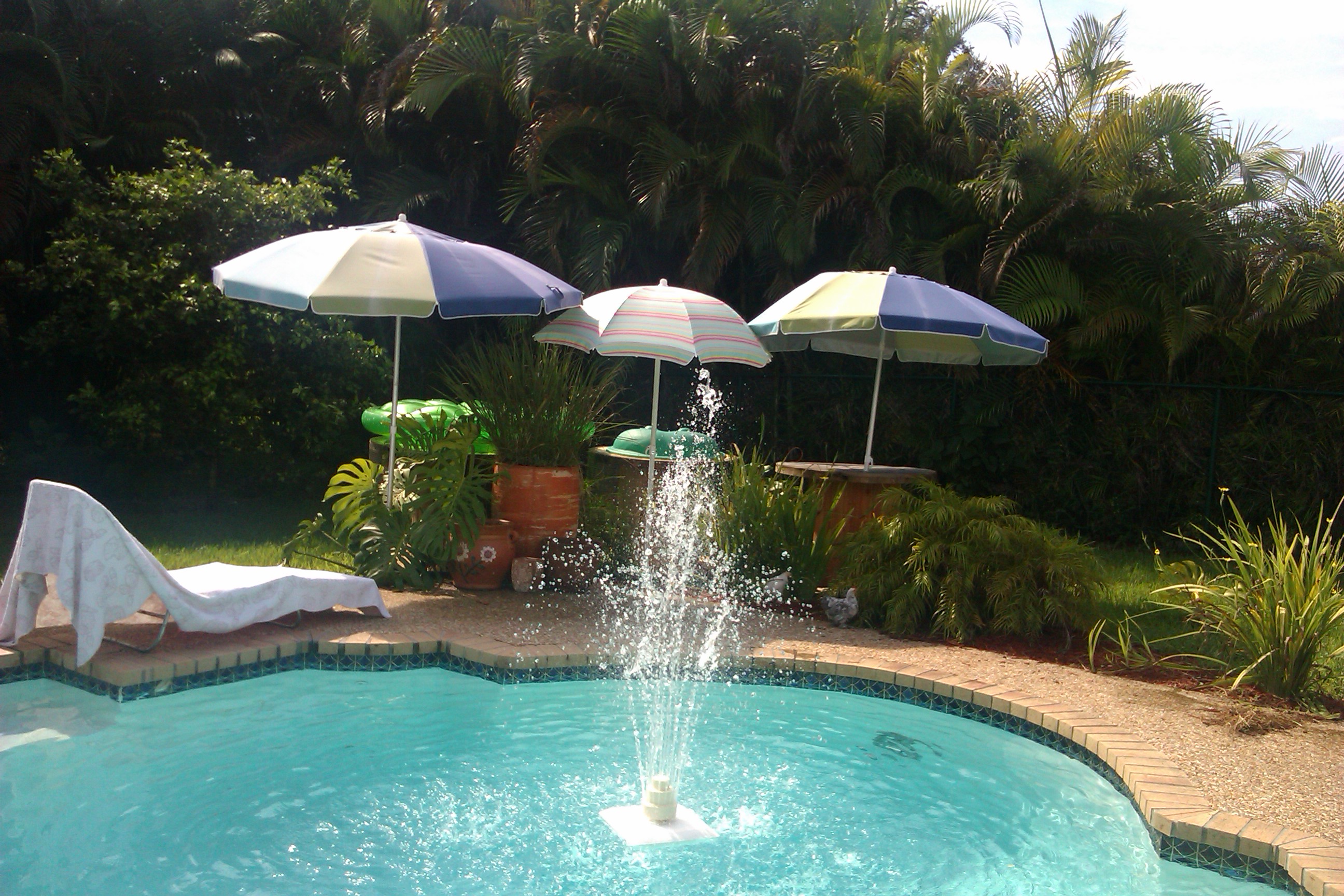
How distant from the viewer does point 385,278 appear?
258 inches

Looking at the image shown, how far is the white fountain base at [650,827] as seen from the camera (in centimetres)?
414

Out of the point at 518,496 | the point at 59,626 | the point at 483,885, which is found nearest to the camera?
the point at 483,885

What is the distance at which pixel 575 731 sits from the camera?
5.39 m

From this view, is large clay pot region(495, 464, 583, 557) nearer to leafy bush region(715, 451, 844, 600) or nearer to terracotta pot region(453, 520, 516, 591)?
terracotta pot region(453, 520, 516, 591)

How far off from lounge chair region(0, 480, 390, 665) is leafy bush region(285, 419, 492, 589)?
1.47 metres

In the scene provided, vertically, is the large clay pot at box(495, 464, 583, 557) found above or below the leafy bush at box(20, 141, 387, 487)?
below

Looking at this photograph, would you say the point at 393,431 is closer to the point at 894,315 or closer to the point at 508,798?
the point at 508,798

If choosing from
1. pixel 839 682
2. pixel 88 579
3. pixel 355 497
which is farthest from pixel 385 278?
pixel 839 682

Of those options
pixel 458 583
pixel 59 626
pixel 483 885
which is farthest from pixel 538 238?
pixel 483 885

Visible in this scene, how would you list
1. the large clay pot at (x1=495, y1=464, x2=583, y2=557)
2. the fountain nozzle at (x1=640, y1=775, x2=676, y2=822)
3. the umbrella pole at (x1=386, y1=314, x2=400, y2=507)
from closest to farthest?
1. the fountain nozzle at (x1=640, y1=775, x2=676, y2=822)
2. the umbrella pole at (x1=386, y1=314, x2=400, y2=507)
3. the large clay pot at (x1=495, y1=464, x2=583, y2=557)

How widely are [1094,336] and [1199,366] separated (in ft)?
4.44

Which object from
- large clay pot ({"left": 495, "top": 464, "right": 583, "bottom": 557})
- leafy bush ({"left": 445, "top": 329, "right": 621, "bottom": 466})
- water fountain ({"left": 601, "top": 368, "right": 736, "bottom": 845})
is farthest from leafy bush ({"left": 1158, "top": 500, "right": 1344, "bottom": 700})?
leafy bush ({"left": 445, "top": 329, "right": 621, "bottom": 466})

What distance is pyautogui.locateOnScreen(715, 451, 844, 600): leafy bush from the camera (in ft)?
24.6

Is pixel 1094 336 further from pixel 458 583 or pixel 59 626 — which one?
pixel 59 626
